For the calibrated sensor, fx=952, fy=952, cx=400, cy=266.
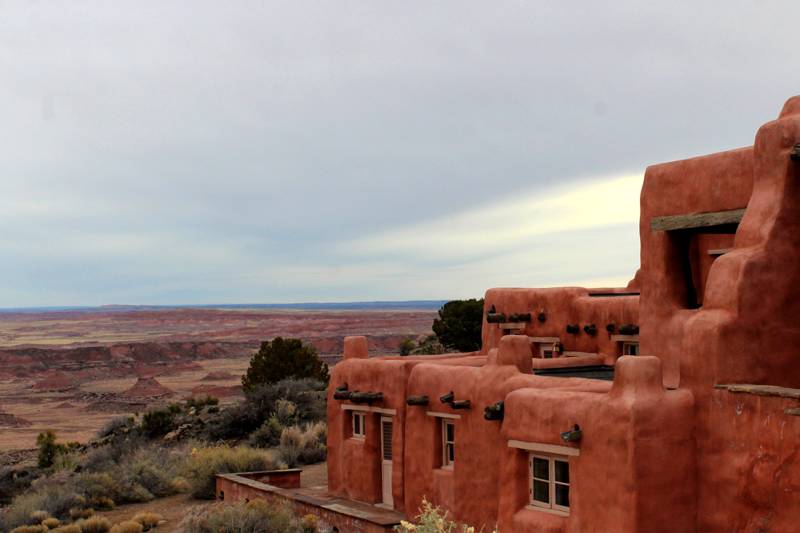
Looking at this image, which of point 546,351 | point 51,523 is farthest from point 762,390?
point 51,523

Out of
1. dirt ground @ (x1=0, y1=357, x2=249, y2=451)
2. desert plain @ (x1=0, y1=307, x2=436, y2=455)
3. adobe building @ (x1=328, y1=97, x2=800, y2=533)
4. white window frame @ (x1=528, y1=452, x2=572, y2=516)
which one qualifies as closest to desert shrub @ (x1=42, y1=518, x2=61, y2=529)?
adobe building @ (x1=328, y1=97, x2=800, y2=533)

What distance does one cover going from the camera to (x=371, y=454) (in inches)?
826

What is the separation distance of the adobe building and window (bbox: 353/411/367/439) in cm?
232

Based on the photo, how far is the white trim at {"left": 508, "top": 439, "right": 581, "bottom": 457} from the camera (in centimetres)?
1386

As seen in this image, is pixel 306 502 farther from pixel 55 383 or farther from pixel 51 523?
pixel 55 383

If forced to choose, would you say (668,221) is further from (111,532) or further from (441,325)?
(441,325)

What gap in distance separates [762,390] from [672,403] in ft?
4.12

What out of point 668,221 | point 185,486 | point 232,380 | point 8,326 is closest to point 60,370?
point 232,380

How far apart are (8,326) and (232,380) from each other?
134 meters

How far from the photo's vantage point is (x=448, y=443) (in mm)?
18453

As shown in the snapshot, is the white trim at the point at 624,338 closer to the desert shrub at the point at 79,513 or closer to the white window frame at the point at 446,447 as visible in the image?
the white window frame at the point at 446,447

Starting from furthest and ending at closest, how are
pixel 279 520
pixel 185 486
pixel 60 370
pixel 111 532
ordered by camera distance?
pixel 60 370, pixel 185 486, pixel 111 532, pixel 279 520

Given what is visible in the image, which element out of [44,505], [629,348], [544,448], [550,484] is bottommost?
[44,505]

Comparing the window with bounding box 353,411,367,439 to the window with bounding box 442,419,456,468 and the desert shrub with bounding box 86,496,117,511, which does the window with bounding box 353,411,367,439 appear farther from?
the desert shrub with bounding box 86,496,117,511
